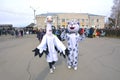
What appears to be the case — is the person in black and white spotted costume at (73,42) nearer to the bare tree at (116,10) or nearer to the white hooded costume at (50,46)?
the white hooded costume at (50,46)

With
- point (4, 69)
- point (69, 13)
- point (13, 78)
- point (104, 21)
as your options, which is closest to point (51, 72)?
point (13, 78)

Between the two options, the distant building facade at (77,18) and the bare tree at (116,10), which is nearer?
the bare tree at (116,10)

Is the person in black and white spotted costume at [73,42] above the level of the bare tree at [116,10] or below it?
below

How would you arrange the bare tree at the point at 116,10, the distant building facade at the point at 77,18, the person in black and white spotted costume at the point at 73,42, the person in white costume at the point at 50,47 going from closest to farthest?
the person in white costume at the point at 50,47
the person in black and white spotted costume at the point at 73,42
the bare tree at the point at 116,10
the distant building facade at the point at 77,18

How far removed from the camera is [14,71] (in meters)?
9.27

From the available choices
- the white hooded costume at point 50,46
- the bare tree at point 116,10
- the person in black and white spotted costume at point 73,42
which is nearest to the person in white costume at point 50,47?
the white hooded costume at point 50,46

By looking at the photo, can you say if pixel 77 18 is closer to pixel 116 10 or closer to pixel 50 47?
pixel 116 10

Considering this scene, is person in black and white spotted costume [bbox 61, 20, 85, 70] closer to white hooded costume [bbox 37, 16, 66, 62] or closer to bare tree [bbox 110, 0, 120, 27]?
white hooded costume [bbox 37, 16, 66, 62]

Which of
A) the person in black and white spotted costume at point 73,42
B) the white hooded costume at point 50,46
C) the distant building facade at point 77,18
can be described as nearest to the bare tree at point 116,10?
the distant building facade at point 77,18

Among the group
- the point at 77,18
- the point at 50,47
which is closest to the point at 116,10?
the point at 77,18

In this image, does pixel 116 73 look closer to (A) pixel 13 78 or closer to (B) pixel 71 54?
(B) pixel 71 54

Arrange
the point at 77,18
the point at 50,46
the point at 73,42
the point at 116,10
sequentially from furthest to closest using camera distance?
the point at 77,18
the point at 116,10
the point at 73,42
the point at 50,46

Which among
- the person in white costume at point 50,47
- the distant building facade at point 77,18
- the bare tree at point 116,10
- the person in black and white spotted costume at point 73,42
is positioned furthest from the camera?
the distant building facade at point 77,18

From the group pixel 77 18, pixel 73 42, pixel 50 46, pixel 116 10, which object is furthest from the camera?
pixel 77 18
